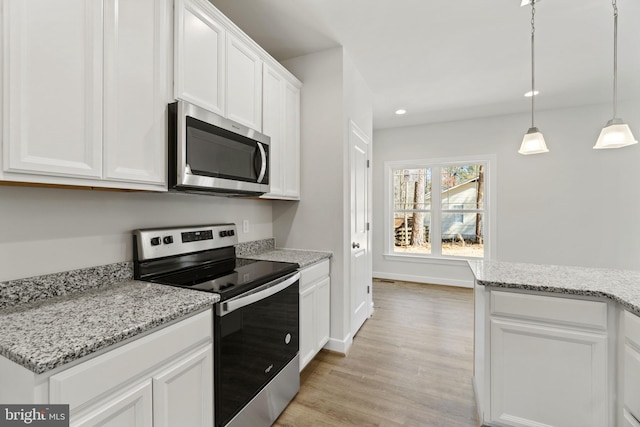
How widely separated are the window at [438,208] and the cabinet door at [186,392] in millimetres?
4245

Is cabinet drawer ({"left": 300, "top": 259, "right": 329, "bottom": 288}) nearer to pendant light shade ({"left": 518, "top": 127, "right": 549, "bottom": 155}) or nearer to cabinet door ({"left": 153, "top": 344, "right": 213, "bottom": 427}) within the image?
cabinet door ({"left": 153, "top": 344, "right": 213, "bottom": 427})

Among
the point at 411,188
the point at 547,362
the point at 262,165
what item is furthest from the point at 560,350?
the point at 411,188

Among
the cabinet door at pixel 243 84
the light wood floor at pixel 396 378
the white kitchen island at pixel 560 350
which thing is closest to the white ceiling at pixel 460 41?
the cabinet door at pixel 243 84

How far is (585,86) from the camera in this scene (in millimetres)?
3297

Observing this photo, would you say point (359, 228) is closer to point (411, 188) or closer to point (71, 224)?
point (71, 224)

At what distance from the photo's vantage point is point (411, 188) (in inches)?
201

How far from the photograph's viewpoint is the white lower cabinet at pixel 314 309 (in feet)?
6.89

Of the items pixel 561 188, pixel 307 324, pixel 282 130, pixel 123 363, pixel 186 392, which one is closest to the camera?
pixel 123 363

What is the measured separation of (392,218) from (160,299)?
4419 millimetres

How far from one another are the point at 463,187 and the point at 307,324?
377 cm

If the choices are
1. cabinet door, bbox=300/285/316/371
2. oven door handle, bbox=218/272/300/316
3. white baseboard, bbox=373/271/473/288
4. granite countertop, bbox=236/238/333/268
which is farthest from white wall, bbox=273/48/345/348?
white baseboard, bbox=373/271/473/288

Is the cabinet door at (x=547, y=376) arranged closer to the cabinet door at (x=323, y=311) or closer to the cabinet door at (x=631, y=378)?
the cabinet door at (x=631, y=378)

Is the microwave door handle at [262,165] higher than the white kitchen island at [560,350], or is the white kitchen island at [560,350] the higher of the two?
the microwave door handle at [262,165]

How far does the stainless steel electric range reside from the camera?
1.37m
